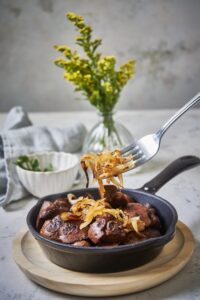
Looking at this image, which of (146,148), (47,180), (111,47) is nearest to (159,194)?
(146,148)

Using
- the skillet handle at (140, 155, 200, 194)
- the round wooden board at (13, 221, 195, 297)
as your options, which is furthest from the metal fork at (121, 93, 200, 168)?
the round wooden board at (13, 221, 195, 297)

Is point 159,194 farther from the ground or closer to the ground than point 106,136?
closer to the ground

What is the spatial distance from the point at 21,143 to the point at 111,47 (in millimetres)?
1003

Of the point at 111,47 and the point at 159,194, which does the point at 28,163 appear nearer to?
the point at 159,194

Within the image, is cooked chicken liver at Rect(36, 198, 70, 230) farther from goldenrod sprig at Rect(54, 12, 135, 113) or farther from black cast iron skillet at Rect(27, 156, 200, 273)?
goldenrod sprig at Rect(54, 12, 135, 113)

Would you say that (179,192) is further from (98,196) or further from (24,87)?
(24,87)

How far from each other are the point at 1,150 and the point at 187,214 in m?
0.69

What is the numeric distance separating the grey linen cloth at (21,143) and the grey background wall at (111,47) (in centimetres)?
63

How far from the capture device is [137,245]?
3.88ft

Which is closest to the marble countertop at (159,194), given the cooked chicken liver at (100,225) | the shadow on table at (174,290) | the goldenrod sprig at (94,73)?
the shadow on table at (174,290)

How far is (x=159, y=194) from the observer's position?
1819mm

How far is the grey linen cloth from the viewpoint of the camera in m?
1.82

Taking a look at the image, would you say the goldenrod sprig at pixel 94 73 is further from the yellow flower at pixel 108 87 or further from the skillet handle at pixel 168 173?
the skillet handle at pixel 168 173

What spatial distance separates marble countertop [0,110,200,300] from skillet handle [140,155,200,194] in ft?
0.41
